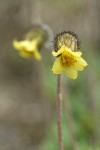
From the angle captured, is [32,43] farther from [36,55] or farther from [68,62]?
[68,62]

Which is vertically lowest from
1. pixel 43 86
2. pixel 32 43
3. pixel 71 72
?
pixel 71 72

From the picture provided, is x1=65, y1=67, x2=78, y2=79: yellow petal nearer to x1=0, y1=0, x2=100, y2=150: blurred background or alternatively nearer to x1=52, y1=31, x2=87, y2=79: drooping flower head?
x1=52, y1=31, x2=87, y2=79: drooping flower head

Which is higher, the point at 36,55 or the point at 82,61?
the point at 36,55

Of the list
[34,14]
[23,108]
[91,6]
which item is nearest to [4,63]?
[23,108]

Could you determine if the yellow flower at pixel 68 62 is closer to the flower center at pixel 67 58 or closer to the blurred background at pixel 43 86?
the flower center at pixel 67 58

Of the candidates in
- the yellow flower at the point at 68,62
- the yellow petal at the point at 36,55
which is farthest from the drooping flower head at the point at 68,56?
the yellow petal at the point at 36,55

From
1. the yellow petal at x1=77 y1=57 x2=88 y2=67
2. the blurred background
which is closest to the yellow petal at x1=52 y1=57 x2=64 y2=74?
the yellow petal at x1=77 y1=57 x2=88 y2=67

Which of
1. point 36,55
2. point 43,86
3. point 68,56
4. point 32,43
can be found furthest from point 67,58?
point 43,86
